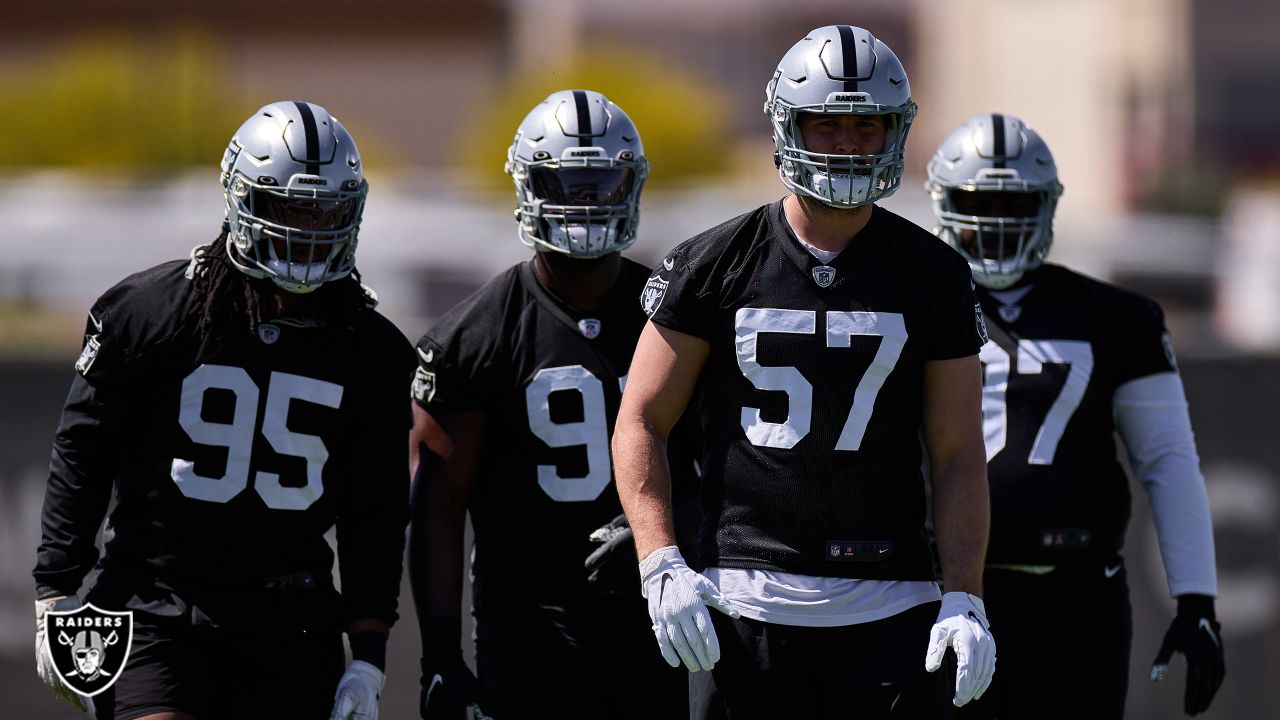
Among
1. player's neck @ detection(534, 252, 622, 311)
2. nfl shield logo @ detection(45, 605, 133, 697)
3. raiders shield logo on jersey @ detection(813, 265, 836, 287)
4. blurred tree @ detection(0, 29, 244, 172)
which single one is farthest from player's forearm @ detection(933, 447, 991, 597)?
blurred tree @ detection(0, 29, 244, 172)

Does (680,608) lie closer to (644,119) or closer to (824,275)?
(824,275)

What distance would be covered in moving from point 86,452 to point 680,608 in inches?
61.0

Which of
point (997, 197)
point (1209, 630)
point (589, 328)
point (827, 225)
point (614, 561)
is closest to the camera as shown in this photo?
point (827, 225)

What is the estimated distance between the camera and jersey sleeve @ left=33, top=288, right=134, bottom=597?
4102mm

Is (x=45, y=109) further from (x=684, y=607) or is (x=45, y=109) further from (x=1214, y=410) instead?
(x=684, y=607)

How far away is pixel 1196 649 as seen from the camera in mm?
4746

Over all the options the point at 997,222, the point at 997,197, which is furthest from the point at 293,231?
the point at 997,197

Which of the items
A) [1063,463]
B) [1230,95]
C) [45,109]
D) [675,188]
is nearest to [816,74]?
[1063,463]

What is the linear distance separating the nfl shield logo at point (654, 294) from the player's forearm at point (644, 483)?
10.1 inches

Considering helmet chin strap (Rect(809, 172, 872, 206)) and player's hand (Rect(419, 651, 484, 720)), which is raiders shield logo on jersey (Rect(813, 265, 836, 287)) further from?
player's hand (Rect(419, 651, 484, 720))

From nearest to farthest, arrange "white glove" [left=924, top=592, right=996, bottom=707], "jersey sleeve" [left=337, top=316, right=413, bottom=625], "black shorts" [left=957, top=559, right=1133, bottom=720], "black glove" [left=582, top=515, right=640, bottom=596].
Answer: "white glove" [left=924, top=592, right=996, bottom=707] < "jersey sleeve" [left=337, top=316, right=413, bottom=625] < "black glove" [left=582, top=515, right=640, bottom=596] < "black shorts" [left=957, top=559, right=1133, bottom=720]

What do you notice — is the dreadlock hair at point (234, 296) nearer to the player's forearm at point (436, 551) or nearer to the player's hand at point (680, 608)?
the player's forearm at point (436, 551)

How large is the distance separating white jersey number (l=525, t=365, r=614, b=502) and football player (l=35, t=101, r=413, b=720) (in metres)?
0.44

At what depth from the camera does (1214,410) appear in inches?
309
